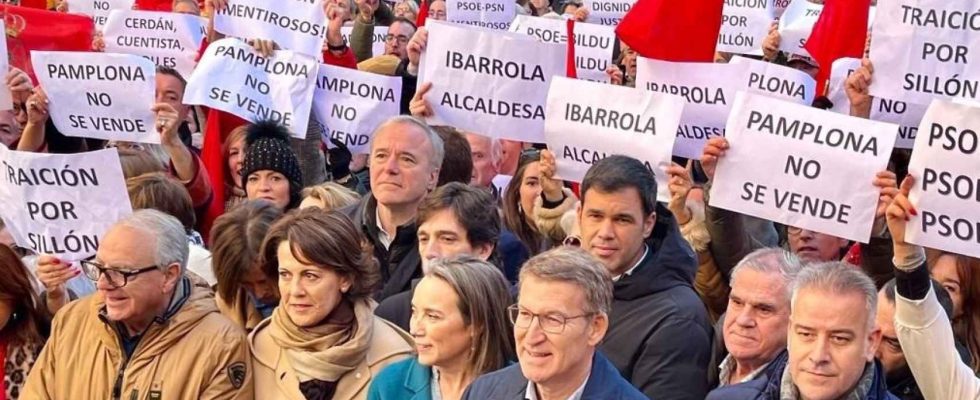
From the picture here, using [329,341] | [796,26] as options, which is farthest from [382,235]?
[796,26]

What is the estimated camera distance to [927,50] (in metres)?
7.36

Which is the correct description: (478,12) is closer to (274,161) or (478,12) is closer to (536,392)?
(274,161)

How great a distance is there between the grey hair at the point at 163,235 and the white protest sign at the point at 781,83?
11.3 feet

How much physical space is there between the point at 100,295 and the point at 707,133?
3150 mm

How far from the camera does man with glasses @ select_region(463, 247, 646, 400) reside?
4.74m

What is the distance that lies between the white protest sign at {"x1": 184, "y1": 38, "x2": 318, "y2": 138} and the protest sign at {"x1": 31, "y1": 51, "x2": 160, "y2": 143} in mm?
598

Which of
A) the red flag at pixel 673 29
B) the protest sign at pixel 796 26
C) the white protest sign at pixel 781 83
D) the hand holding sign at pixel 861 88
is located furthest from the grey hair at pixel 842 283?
the protest sign at pixel 796 26

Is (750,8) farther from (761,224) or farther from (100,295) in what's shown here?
(100,295)

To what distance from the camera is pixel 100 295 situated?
591 centimetres

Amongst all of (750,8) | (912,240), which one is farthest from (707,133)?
(750,8)

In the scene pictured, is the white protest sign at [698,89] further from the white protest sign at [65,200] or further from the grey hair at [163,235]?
the grey hair at [163,235]

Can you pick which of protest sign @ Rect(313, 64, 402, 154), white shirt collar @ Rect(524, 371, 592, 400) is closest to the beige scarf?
white shirt collar @ Rect(524, 371, 592, 400)

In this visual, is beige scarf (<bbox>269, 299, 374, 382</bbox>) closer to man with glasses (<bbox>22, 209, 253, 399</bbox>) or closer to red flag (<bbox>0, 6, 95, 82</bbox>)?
man with glasses (<bbox>22, 209, 253, 399</bbox>)

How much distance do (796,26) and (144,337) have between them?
6.85 meters
